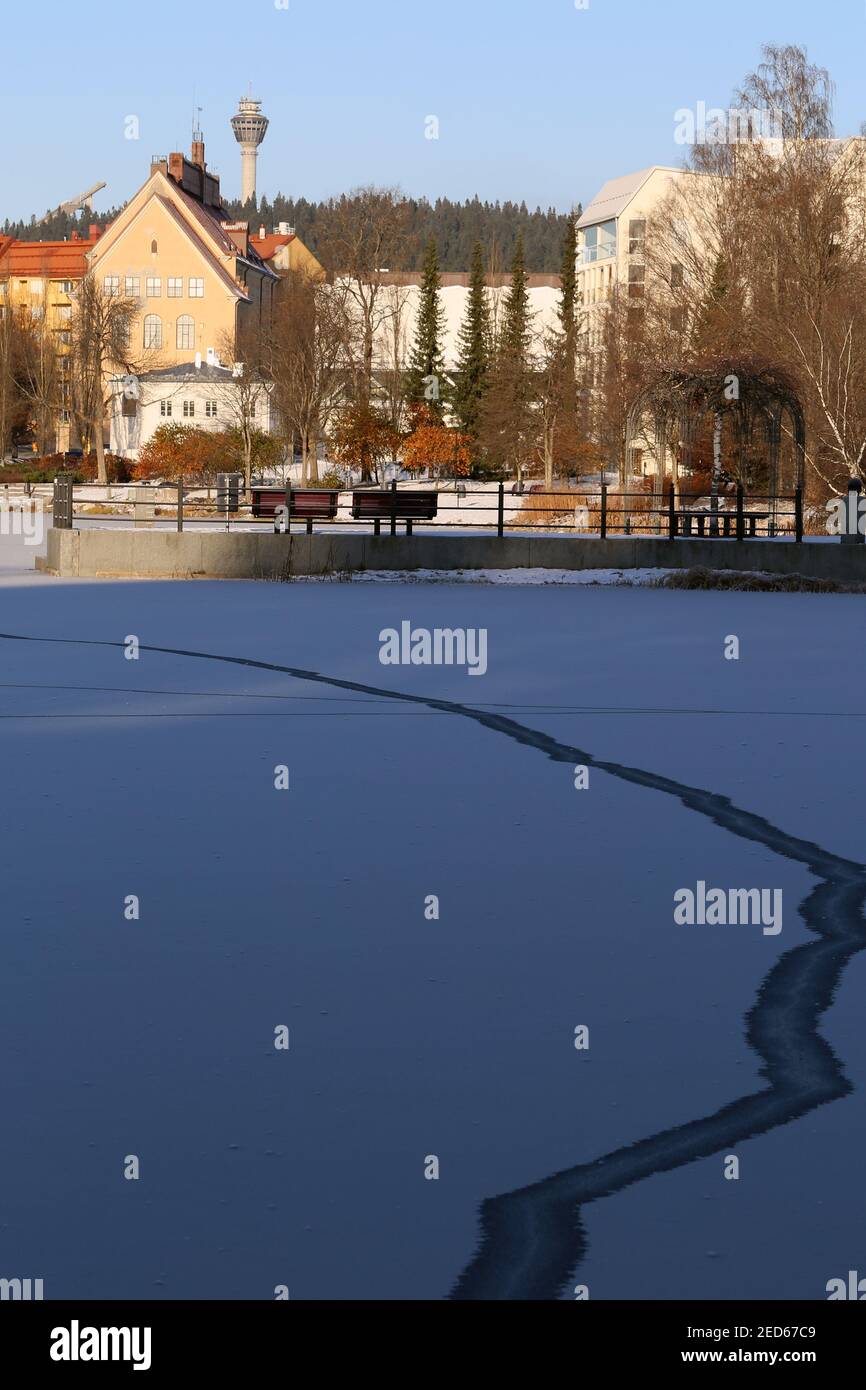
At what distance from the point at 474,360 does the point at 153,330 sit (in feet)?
60.5

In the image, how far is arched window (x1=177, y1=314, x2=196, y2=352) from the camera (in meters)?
108

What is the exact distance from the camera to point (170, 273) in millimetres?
106812

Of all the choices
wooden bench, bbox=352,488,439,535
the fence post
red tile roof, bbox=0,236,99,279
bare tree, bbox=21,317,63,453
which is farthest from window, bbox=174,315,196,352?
the fence post

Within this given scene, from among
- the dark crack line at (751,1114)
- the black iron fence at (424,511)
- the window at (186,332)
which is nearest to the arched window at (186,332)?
the window at (186,332)

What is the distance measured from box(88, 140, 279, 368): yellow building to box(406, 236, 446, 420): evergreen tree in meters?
8.98

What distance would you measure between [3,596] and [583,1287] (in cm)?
2240

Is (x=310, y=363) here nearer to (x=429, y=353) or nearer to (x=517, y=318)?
(x=429, y=353)

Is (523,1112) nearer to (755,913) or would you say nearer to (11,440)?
(755,913)

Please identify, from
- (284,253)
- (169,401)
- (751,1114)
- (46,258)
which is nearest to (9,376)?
(169,401)

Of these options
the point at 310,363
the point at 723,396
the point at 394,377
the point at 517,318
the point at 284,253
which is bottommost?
the point at 723,396

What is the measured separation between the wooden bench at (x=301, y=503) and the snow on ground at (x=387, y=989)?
1980 centimetres

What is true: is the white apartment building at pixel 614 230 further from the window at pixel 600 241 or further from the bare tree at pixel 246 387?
the bare tree at pixel 246 387
